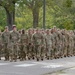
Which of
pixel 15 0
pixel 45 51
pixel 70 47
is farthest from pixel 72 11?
pixel 45 51

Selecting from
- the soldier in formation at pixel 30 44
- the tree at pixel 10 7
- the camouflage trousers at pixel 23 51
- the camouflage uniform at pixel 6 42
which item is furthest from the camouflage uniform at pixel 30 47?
the tree at pixel 10 7

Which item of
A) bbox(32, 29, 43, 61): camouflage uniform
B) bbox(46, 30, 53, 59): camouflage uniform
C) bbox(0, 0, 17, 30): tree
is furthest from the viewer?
bbox(0, 0, 17, 30): tree

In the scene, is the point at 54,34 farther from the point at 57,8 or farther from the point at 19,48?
the point at 57,8

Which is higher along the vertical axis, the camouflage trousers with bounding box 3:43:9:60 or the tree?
the tree

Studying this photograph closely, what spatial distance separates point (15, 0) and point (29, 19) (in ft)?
166

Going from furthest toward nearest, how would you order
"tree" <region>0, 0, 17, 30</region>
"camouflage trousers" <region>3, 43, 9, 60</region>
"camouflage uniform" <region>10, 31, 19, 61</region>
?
"tree" <region>0, 0, 17, 30</region>, "camouflage trousers" <region>3, 43, 9, 60</region>, "camouflage uniform" <region>10, 31, 19, 61</region>

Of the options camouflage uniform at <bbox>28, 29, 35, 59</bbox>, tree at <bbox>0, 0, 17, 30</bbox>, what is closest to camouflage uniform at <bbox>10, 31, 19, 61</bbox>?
camouflage uniform at <bbox>28, 29, 35, 59</bbox>

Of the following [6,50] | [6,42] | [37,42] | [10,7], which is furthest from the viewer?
[10,7]

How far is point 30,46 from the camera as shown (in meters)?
23.0

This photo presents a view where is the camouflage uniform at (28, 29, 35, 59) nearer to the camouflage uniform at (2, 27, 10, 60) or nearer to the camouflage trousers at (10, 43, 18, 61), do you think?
the camouflage trousers at (10, 43, 18, 61)

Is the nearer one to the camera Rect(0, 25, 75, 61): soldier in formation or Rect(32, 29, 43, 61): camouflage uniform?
Rect(0, 25, 75, 61): soldier in formation

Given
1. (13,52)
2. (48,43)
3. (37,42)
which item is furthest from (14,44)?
(48,43)

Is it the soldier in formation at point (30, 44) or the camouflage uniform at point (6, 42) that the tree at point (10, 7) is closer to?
the soldier in formation at point (30, 44)

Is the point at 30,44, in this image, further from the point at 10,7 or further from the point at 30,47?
the point at 10,7
